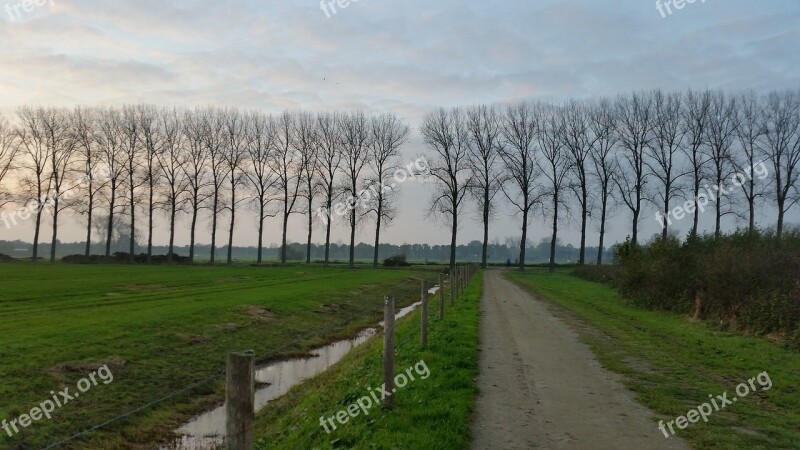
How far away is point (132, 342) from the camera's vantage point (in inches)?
597

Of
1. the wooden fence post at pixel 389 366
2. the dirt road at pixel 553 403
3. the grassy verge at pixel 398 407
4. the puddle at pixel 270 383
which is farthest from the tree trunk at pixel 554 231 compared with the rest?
the wooden fence post at pixel 389 366

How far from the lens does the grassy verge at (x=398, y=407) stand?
23.2 feet

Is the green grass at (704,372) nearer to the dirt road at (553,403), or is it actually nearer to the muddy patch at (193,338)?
the dirt road at (553,403)

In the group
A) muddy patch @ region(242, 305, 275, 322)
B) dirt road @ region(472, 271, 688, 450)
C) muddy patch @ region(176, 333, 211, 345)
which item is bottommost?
muddy patch @ region(176, 333, 211, 345)

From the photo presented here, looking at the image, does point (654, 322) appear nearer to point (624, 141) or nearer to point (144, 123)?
point (624, 141)

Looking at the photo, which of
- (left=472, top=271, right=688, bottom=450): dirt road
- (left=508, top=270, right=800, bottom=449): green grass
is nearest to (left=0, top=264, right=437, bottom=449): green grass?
(left=472, top=271, right=688, bottom=450): dirt road

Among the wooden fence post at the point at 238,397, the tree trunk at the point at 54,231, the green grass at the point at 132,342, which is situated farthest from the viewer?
the tree trunk at the point at 54,231

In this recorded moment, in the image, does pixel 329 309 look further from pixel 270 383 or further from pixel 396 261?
pixel 396 261

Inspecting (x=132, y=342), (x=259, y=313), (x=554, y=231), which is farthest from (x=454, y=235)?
(x=132, y=342)

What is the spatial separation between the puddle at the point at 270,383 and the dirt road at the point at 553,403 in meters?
4.75

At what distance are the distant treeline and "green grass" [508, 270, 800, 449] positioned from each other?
50.4 m

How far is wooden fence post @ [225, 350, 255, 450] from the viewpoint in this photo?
4.55 metres

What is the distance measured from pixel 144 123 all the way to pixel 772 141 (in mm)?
74810

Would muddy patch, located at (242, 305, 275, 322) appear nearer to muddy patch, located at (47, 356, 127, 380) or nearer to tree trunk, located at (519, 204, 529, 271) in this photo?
muddy patch, located at (47, 356, 127, 380)
